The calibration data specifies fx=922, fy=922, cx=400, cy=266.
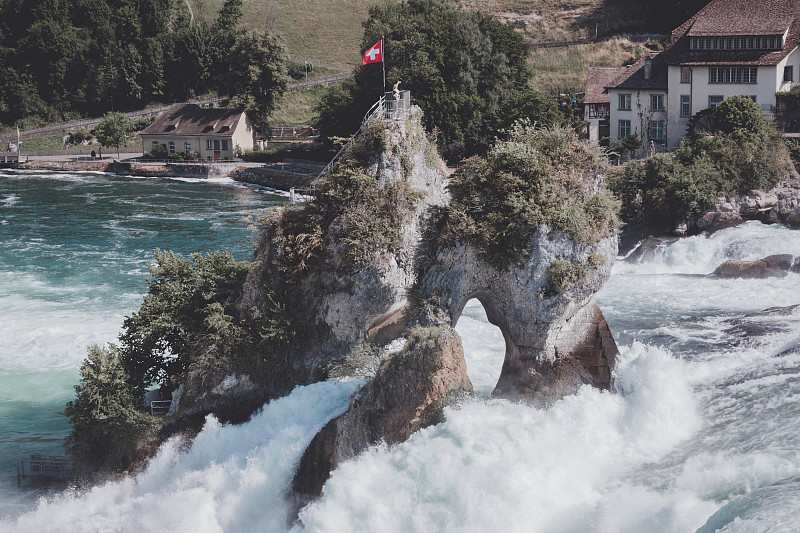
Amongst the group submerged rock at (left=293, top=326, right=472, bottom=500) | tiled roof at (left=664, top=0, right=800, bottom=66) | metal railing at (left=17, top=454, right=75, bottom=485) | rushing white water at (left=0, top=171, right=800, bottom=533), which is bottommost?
metal railing at (left=17, top=454, right=75, bottom=485)

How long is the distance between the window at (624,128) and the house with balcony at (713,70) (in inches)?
1.4

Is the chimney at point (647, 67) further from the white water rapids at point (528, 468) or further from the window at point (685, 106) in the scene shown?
the white water rapids at point (528, 468)

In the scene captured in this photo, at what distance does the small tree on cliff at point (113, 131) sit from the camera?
332ft

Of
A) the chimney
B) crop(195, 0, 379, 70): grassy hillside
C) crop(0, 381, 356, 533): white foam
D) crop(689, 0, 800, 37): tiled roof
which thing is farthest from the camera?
crop(195, 0, 379, 70): grassy hillside

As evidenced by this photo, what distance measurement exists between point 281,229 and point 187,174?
231 feet

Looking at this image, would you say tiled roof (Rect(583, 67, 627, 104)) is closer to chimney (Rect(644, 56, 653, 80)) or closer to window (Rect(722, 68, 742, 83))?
chimney (Rect(644, 56, 653, 80))

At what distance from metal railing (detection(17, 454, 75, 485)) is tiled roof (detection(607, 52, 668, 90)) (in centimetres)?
5099

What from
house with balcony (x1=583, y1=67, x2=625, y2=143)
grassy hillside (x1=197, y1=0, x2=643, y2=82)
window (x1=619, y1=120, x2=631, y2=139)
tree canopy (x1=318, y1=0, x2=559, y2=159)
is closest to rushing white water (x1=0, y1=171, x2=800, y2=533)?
tree canopy (x1=318, y1=0, x2=559, y2=159)

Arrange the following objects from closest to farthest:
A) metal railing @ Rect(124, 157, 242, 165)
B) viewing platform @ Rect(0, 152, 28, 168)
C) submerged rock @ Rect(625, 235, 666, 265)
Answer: submerged rock @ Rect(625, 235, 666, 265), metal railing @ Rect(124, 157, 242, 165), viewing platform @ Rect(0, 152, 28, 168)

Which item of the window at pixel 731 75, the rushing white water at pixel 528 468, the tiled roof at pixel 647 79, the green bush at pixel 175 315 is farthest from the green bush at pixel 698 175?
the green bush at pixel 175 315

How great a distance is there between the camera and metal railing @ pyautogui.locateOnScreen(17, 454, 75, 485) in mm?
24422

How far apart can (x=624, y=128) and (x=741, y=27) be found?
1011 cm

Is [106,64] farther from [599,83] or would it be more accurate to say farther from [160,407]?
[160,407]

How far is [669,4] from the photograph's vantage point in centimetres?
10331
